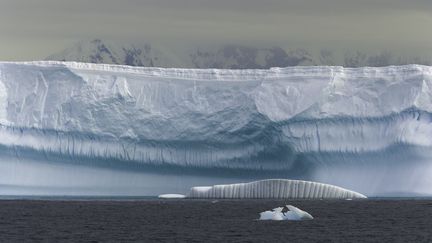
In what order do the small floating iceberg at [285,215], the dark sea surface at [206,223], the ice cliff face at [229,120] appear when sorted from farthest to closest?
the ice cliff face at [229,120] < the small floating iceberg at [285,215] < the dark sea surface at [206,223]

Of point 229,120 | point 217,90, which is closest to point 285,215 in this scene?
point 229,120

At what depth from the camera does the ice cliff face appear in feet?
241

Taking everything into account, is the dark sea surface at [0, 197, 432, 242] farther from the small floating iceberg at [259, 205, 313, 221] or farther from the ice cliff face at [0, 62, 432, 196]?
the ice cliff face at [0, 62, 432, 196]

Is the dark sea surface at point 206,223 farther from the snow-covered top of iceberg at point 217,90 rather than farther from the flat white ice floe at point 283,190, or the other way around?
the snow-covered top of iceberg at point 217,90

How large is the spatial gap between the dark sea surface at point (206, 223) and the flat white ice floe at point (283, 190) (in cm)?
62

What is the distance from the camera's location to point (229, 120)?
75188 millimetres

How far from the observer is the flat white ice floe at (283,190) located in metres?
70.5

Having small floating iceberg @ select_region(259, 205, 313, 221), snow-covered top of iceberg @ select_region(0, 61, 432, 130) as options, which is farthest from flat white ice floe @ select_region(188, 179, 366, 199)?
small floating iceberg @ select_region(259, 205, 313, 221)

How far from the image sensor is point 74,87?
76.2 metres

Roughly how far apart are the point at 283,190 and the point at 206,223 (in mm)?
16291

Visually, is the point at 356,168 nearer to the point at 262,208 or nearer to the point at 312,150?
the point at 312,150

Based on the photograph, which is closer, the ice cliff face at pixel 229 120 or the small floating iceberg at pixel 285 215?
the small floating iceberg at pixel 285 215

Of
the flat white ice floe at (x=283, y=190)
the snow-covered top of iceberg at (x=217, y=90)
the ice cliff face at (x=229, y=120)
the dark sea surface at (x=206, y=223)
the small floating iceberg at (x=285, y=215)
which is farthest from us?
the snow-covered top of iceberg at (x=217, y=90)

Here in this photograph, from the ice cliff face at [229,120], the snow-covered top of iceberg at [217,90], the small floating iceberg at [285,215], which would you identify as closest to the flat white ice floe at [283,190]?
the ice cliff face at [229,120]
